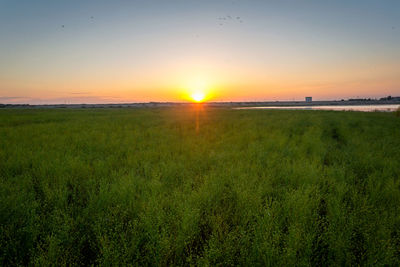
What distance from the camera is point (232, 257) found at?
2119 millimetres

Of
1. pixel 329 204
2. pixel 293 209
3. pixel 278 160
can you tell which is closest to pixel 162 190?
pixel 293 209

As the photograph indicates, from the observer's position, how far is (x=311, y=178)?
13.5 feet

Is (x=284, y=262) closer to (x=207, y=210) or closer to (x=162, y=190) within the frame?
(x=207, y=210)

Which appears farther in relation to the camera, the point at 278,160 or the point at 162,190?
the point at 278,160

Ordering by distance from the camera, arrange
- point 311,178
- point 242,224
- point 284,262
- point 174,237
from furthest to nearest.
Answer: point 311,178 < point 242,224 < point 174,237 < point 284,262

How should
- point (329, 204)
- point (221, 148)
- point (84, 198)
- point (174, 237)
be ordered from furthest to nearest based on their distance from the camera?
point (221, 148)
point (84, 198)
point (329, 204)
point (174, 237)

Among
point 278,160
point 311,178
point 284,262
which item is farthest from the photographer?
point 278,160

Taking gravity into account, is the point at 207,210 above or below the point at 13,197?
below

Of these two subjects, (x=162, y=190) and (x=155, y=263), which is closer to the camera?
(x=155, y=263)

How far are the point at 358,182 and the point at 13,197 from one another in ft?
22.6

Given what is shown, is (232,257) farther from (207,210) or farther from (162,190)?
(162,190)

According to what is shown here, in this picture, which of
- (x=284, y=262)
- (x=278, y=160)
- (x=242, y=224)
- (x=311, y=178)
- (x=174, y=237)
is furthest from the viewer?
(x=278, y=160)

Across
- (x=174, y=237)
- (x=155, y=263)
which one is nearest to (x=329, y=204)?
(x=174, y=237)

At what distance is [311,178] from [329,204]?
120 centimetres
